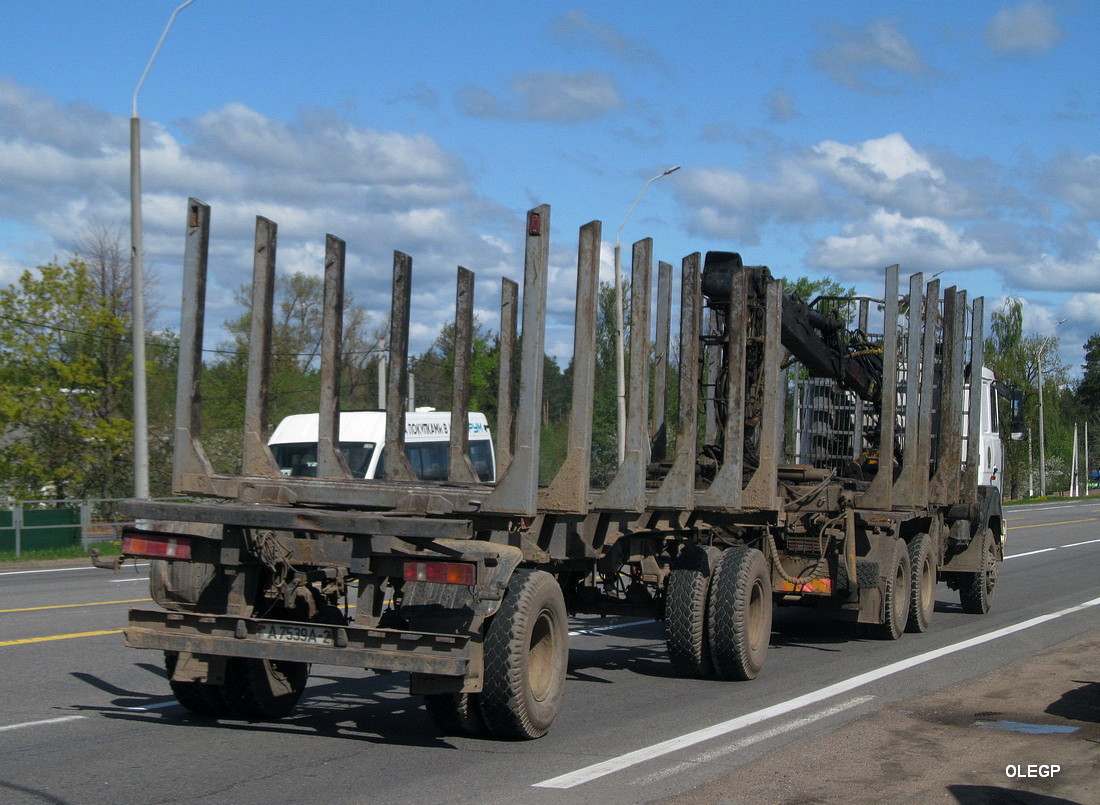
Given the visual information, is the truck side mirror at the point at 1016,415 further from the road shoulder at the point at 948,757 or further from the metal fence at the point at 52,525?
the metal fence at the point at 52,525

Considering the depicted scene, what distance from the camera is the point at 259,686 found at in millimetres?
7754

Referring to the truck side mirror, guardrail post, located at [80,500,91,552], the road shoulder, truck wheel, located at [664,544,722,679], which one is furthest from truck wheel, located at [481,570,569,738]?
guardrail post, located at [80,500,91,552]

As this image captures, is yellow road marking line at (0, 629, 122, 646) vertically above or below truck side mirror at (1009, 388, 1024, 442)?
below

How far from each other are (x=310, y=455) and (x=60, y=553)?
732 cm

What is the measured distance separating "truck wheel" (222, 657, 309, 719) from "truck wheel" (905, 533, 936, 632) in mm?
7928

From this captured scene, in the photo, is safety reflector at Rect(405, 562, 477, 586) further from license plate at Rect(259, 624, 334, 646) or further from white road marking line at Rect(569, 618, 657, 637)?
white road marking line at Rect(569, 618, 657, 637)

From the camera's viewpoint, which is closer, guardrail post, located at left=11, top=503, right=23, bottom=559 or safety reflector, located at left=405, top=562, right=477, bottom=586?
safety reflector, located at left=405, top=562, right=477, bottom=586

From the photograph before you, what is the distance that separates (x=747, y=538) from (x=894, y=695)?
2.47 metres

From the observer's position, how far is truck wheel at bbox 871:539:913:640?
12.7 meters

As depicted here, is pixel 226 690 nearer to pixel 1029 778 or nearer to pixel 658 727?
pixel 658 727

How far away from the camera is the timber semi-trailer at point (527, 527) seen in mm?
6832

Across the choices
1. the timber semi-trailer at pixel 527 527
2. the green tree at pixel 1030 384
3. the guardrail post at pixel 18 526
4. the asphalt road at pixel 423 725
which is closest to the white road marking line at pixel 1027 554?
the asphalt road at pixel 423 725

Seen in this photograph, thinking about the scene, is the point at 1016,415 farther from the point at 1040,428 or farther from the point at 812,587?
the point at 1040,428

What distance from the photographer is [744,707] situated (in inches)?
345
